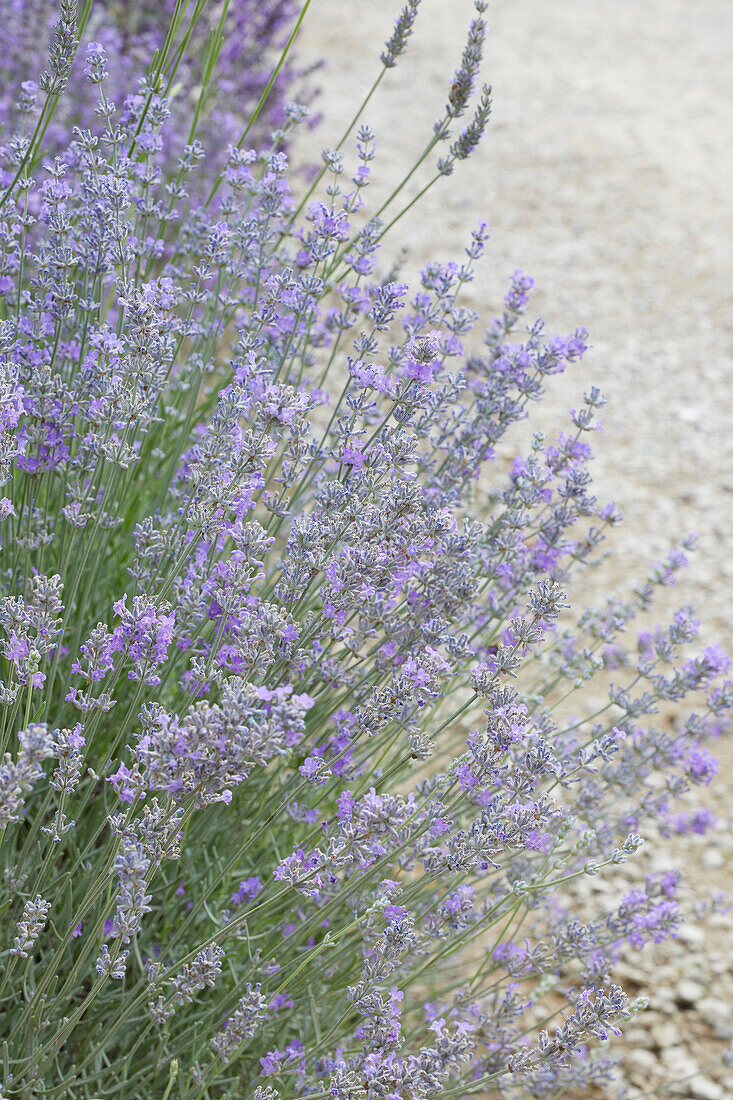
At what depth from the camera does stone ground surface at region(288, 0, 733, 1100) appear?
339 centimetres

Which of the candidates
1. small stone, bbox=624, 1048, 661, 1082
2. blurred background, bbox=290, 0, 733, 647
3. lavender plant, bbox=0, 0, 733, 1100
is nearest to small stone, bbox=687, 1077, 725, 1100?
small stone, bbox=624, 1048, 661, 1082

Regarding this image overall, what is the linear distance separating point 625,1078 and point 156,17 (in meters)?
5.09

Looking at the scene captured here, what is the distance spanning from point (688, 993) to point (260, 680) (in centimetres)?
199

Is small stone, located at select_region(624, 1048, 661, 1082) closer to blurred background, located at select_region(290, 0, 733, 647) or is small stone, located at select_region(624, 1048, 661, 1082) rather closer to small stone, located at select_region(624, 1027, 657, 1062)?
small stone, located at select_region(624, 1027, 657, 1062)

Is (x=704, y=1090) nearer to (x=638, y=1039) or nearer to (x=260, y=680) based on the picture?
(x=638, y=1039)

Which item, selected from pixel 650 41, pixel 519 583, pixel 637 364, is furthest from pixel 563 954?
pixel 650 41

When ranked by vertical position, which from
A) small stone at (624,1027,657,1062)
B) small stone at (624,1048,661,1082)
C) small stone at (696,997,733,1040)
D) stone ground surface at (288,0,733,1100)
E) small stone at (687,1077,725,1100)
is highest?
stone ground surface at (288,0,733,1100)

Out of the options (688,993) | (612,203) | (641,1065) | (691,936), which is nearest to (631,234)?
(612,203)

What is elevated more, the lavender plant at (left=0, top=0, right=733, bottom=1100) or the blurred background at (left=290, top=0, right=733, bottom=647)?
the blurred background at (left=290, top=0, right=733, bottom=647)

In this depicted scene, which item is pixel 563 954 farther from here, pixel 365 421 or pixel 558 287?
pixel 558 287

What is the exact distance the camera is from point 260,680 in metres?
1.80

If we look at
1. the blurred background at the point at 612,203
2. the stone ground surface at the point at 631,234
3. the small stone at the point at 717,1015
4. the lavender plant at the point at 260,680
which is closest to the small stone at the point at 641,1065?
the stone ground surface at the point at 631,234

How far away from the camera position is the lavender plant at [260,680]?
1.44 m

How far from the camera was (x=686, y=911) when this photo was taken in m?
3.29
